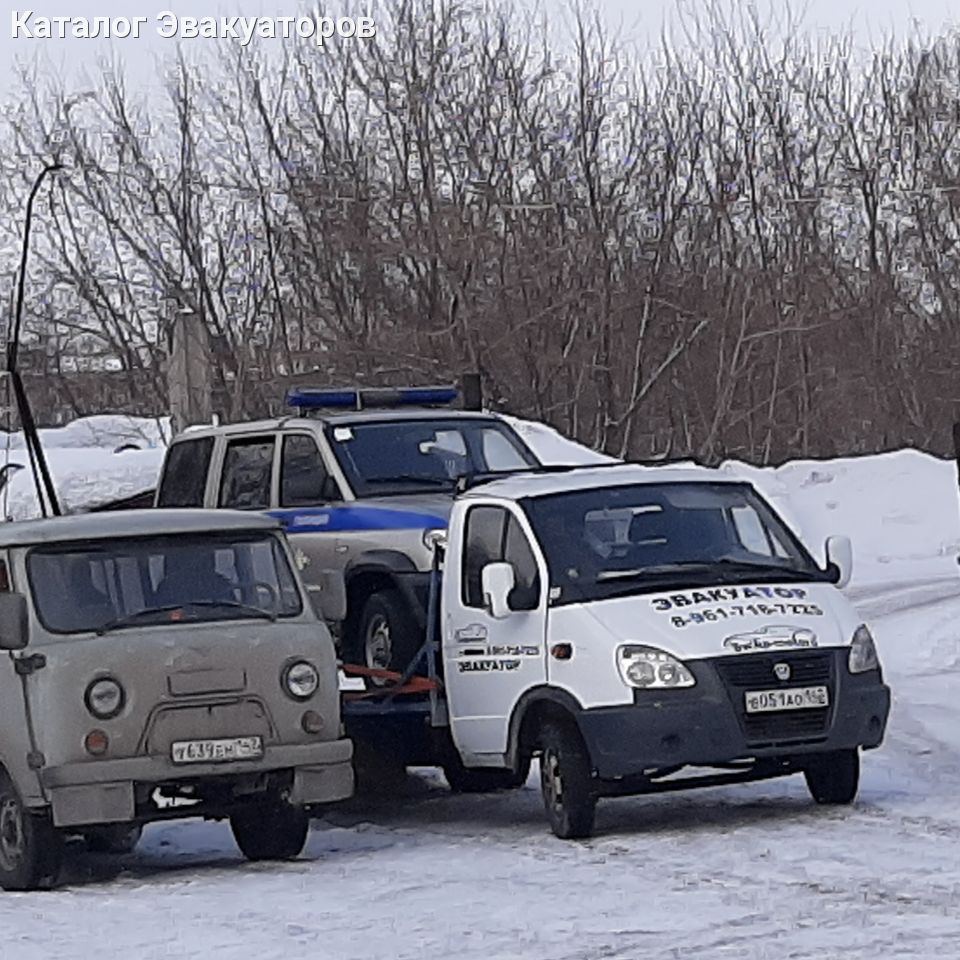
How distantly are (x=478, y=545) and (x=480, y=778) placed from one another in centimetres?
191

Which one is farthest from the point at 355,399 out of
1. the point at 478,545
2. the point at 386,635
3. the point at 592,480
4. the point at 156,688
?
the point at 156,688

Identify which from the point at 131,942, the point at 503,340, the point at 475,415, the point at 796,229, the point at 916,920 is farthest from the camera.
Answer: the point at 796,229

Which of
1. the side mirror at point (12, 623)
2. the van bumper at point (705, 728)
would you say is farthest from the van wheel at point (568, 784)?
the side mirror at point (12, 623)

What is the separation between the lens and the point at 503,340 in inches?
1479

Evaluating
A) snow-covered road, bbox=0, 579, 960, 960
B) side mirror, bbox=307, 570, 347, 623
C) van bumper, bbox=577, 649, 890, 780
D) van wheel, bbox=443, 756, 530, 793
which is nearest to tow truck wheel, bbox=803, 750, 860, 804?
snow-covered road, bbox=0, 579, 960, 960

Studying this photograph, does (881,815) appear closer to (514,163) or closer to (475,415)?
(475,415)

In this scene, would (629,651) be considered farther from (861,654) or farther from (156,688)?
(156,688)

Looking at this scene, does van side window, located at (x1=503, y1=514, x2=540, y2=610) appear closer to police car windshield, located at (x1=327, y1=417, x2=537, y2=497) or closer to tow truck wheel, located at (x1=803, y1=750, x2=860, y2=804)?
tow truck wheel, located at (x1=803, y1=750, x2=860, y2=804)

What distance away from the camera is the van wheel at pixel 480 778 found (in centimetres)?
1239

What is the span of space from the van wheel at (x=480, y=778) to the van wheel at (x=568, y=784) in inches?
17.7

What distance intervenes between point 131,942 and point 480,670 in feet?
11.6

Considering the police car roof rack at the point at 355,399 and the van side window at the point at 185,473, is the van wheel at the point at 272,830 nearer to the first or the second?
the van side window at the point at 185,473

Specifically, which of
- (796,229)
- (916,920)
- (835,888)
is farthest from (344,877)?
(796,229)

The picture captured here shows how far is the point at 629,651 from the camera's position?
11.2 metres
